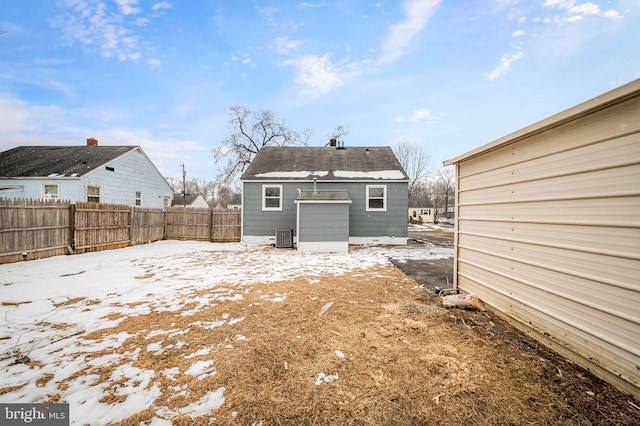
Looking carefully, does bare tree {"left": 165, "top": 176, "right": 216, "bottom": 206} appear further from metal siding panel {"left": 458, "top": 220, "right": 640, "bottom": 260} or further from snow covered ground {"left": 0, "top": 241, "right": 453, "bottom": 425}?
metal siding panel {"left": 458, "top": 220, "right": 640, "bottom": 260}

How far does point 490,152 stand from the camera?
4.07 m

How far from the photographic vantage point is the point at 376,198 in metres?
12.4

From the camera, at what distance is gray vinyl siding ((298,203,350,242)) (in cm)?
1010

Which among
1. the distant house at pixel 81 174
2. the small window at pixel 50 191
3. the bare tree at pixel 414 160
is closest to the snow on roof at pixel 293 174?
the distant house at pixel 81 174

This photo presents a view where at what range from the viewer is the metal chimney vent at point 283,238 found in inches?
445

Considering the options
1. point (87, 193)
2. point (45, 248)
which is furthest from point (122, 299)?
point (87, 193)

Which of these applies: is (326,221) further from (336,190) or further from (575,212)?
(575,212)

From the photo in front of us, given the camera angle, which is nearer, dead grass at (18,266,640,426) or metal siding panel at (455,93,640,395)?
dead grass at (18,266,640,426)

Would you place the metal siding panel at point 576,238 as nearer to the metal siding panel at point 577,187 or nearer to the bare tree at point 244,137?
the metal siding panel at point 577,187

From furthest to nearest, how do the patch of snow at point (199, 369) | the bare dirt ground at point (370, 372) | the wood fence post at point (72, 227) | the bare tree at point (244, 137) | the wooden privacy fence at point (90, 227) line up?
the bare tree at point (244, 137), the wood fence post at point (72, 227), the wooden privacy fence at point (90, 227), the patch of snow at point (199, 369), the bare dirt ground at point (370, 372)

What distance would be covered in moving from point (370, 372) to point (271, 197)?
10.8 m

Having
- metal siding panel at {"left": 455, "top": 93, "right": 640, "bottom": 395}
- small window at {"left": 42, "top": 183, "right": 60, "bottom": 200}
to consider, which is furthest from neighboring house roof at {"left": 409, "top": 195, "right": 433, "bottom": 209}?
small window at {"left": 42, "top": 183, "right": 60, "bottom": 200}

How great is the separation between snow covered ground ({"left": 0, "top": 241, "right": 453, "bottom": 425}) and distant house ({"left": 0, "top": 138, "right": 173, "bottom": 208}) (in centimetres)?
720

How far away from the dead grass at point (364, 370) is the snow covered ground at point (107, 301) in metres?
0.11
